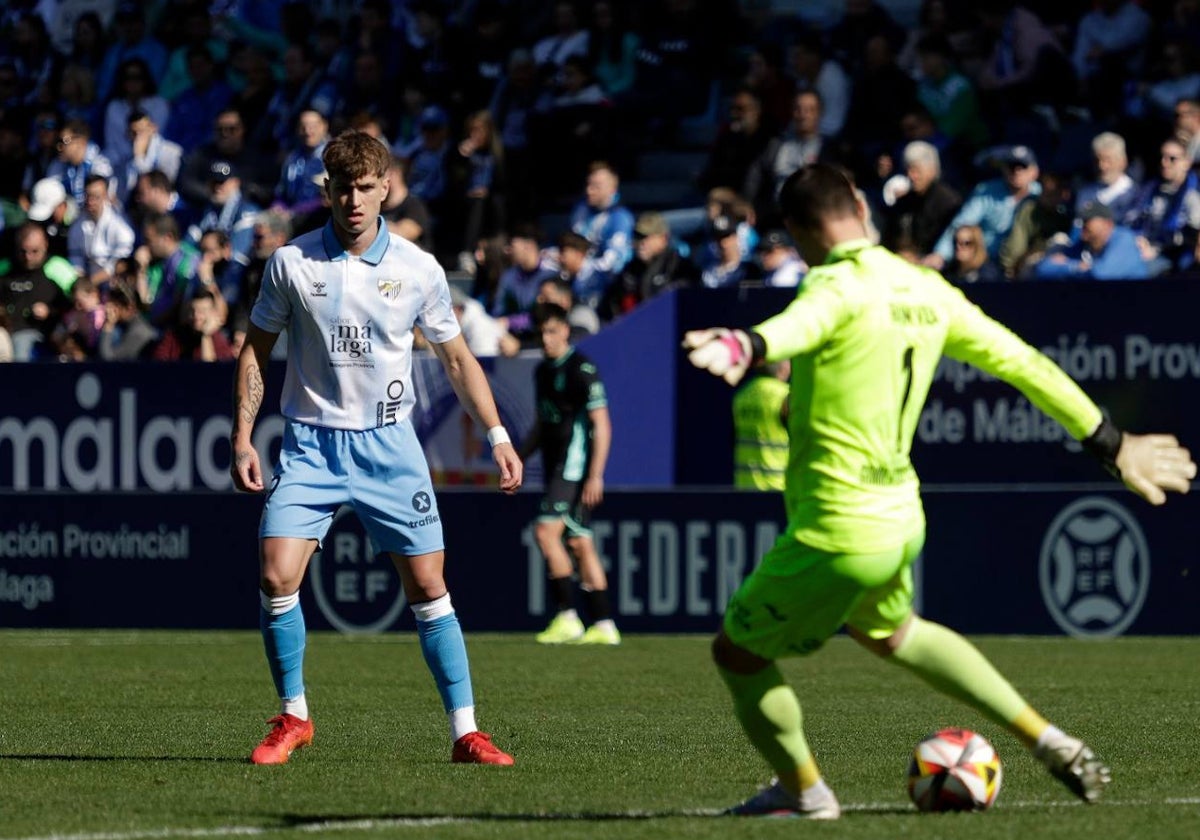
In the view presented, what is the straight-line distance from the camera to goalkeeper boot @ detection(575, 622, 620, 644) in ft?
51.8

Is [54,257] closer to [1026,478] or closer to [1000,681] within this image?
[1026,478]

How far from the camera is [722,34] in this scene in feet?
71.2

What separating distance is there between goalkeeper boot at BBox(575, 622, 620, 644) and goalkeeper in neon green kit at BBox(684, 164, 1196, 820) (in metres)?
8.94

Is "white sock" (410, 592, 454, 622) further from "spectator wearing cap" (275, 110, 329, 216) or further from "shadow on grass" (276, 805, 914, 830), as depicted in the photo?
"spectator wearing cap" (275, 110, 329, 216)

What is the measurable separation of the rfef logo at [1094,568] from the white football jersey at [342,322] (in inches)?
318

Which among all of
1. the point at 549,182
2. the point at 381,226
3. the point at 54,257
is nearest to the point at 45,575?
the point at 54,257

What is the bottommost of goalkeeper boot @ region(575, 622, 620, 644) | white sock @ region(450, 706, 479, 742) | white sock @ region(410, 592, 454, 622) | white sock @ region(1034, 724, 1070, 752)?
goalkeeper boot @ region(575, 622, 620, 644)

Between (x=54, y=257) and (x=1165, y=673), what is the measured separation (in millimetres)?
12487

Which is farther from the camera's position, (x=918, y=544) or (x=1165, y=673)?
(x=1165, y=673)

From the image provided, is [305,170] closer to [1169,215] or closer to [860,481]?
[1169,215]

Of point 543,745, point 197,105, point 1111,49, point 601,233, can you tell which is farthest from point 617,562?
point 197,105

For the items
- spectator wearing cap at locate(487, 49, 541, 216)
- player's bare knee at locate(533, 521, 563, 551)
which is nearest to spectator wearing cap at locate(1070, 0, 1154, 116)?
spectator wearing cap at locate(487, 49, 541, 216)

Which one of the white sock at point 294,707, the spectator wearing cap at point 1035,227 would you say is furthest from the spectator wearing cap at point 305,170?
the white sock at point 294,707

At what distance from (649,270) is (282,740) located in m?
10.4
